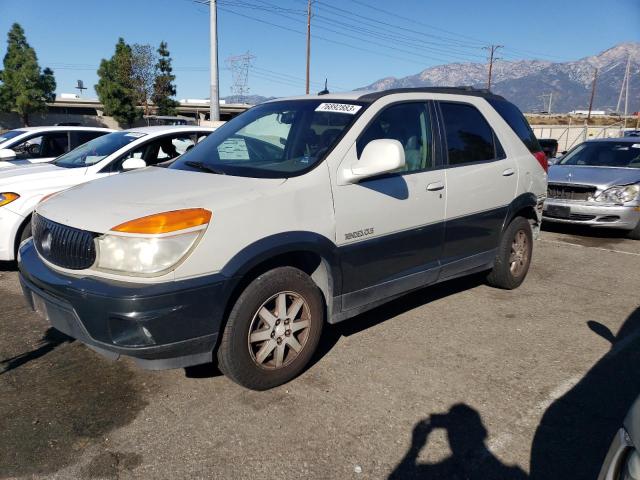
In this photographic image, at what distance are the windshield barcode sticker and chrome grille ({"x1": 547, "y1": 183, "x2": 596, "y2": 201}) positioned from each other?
5.74 meters

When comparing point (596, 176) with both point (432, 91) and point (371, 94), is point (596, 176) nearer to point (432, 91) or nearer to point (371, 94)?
point (432, 91)

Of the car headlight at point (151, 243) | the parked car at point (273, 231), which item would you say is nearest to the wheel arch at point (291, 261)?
the parked car at point (273, 231)

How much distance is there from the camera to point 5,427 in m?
2.81

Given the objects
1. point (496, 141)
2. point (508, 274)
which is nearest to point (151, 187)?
point (496, 141)

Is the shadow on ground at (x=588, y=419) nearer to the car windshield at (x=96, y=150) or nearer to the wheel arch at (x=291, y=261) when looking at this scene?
the wheel arch at (x=291, y=261)

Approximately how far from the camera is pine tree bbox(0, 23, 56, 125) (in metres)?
42.1

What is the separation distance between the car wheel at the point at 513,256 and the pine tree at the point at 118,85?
48.3 m

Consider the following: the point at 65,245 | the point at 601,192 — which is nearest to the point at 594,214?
the point at 601,192

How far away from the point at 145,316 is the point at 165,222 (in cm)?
50

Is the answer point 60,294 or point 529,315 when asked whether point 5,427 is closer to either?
point 60,294

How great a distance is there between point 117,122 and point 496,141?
4983cm

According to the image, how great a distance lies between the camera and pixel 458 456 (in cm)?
262

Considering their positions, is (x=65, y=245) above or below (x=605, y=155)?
below

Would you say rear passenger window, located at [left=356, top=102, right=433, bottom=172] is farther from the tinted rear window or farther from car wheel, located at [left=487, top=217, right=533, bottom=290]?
car wheel, located at [left=487, top=217, right=533, bottom=290]
